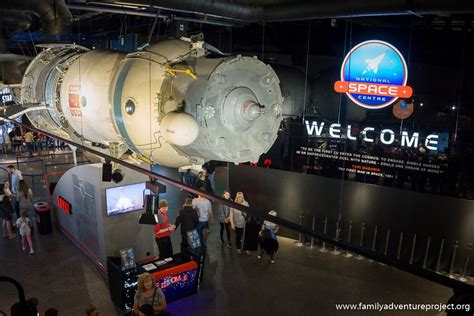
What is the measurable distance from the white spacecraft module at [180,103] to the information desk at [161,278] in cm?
234

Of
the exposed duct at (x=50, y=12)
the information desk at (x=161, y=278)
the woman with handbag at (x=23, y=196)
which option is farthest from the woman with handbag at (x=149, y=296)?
the woman with handbag at (x=23, y=196)

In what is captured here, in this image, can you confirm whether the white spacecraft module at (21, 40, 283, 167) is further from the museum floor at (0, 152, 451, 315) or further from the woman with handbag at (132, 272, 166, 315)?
the museum floor at (0, 152, 451, 315)

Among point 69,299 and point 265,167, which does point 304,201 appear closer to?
point 265,167

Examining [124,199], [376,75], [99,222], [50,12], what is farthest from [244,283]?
[50,12]

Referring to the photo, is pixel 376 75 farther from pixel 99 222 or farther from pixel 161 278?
pixel 99 222

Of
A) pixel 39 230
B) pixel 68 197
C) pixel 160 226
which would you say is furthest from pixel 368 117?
pixel 39 230

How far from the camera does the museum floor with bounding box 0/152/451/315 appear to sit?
20.0ft

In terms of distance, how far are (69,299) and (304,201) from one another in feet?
17.5

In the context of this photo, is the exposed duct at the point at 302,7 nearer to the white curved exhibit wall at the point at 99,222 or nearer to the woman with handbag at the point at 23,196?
the white curved exhibit wall at the point at 99,222

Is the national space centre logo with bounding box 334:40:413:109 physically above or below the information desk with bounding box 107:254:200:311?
above

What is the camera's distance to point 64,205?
8.34 metres

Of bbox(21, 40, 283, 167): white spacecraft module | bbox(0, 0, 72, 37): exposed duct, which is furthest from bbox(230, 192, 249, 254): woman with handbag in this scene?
bbox(0, 0, 72, 37): exposed duct

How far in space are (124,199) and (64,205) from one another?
228 centimetres

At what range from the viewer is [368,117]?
8.20 meters
